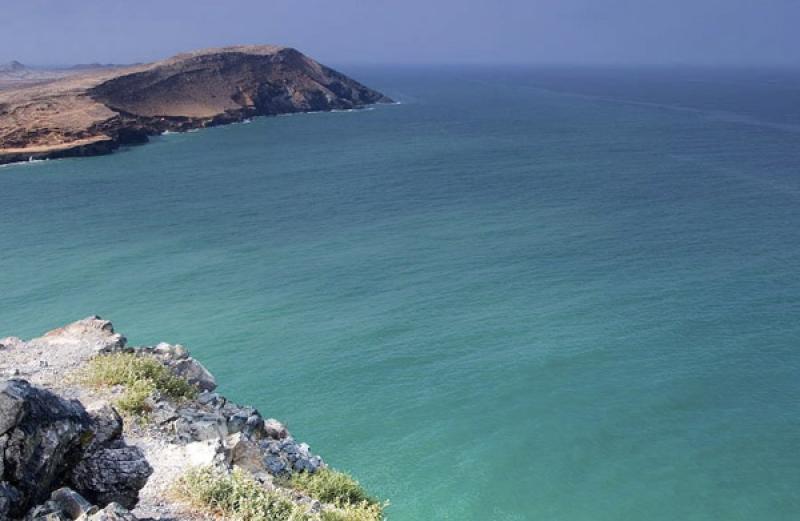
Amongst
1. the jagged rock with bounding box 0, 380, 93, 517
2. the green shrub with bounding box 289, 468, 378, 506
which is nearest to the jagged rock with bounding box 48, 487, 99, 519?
the jagged rock with bounding box 0, 380, 93, 517

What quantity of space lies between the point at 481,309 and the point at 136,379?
24209mm

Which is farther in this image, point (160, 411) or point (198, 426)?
point (160, 411)

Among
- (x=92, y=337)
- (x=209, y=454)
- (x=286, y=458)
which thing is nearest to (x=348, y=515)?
(x=209, y=454)

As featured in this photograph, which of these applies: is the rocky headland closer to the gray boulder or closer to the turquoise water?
the turquoise water

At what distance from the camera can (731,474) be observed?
2638 cm

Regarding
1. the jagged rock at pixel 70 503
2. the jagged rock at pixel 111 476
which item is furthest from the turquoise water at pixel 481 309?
the jagged rock at pixel 70 503

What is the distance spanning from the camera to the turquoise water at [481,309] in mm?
26828

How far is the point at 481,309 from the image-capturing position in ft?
134

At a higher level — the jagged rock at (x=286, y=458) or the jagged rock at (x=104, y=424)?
the jagged rock at (x=104, y=424)

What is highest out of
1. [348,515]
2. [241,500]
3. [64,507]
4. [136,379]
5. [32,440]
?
[32,440]

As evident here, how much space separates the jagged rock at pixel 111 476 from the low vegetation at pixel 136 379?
4.21 meters

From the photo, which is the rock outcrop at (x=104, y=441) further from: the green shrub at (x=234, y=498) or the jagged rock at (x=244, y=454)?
the green shrub at (x=234, y=498)

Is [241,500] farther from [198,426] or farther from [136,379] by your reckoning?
[136,379]

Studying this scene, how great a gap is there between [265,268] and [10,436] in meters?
36.9
